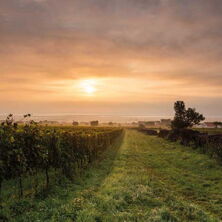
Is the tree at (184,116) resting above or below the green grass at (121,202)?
above

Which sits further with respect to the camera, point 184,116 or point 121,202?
point 184,116

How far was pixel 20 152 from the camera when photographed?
453 inches

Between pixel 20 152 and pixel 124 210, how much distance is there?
4.78m

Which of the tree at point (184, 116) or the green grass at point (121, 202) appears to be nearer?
the green grass at point (121, 202)

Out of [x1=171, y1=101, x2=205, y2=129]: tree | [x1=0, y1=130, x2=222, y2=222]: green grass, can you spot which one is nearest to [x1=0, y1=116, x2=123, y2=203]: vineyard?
[x1=0, y1=130, x2=222, y2=222]: green grass

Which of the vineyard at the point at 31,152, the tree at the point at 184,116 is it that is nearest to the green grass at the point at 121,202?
the vineyard at the point at 31,152

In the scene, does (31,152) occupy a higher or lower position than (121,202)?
higher

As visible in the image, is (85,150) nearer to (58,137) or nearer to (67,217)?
(58,137)

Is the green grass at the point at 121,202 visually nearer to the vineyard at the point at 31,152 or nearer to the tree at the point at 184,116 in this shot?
the vineyard at the point at 31,152

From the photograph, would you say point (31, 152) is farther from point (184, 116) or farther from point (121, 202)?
point (184, 116)

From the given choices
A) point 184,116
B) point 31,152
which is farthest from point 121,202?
point 184,116

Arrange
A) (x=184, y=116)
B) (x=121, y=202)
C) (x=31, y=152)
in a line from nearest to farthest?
1. (x=121, y=202)
2. (x=31, y=152)
3. (x=184, y=116)

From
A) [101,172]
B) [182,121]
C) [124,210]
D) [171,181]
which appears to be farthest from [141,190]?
[182,121]

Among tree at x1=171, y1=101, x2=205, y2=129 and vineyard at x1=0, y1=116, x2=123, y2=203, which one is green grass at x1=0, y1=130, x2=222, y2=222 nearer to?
vineyard at x1=0, y1=116, x2=123, y2=203
